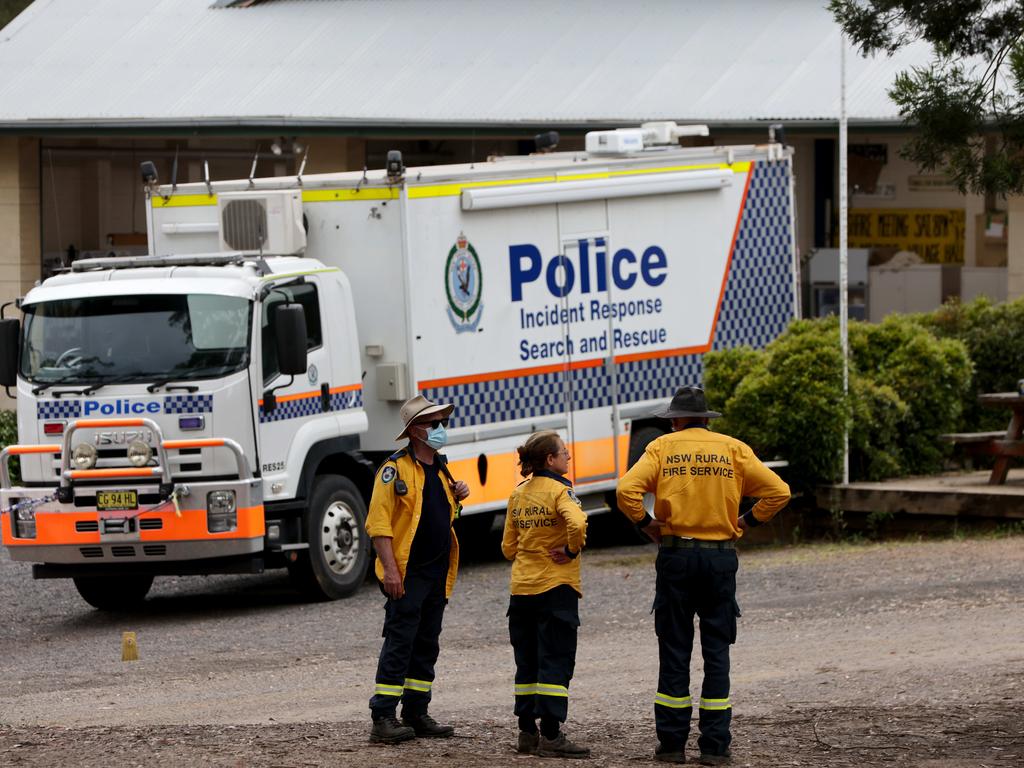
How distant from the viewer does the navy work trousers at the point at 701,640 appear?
8.02m

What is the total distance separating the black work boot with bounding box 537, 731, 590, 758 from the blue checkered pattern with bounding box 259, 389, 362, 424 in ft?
18.4

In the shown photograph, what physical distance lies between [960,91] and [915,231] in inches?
690

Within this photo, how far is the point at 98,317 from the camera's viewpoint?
13.5m

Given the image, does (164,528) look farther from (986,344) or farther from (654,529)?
(986,344)

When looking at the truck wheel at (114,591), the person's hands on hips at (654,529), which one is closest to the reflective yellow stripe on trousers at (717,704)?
the person's hands on hips at (654,529)

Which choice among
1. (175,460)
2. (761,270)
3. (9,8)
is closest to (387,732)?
(175,460)

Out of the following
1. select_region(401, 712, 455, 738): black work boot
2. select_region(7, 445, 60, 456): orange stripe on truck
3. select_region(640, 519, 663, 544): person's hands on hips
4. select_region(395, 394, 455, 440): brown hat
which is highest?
select_region(395, 394, 455, 440): brown hat

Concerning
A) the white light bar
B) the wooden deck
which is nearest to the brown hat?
the white light bar

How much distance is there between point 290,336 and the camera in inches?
518

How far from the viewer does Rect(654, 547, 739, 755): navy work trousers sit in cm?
802

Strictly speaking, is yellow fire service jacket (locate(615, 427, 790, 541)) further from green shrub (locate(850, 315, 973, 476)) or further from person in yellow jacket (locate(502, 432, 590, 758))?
green shrub (locate(850, 315, 973, 476))

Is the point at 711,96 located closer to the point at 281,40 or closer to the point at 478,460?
the point at 281,40

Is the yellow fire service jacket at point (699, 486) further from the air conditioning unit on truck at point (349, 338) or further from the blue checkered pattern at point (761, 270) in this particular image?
the blue checkered pattern at point (761, 270)

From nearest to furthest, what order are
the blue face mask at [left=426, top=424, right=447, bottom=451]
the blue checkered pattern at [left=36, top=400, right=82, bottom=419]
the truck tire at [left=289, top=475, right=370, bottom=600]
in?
the blue face mask at [left=426, top=424, right=447, bottom=451] < the blue checkered pattern at [left=36, top=400, right=82, bottom=419] < the truck tire at [left=289, top=475, right=370, bottom=600]
